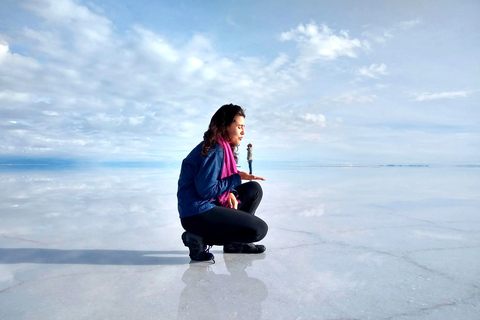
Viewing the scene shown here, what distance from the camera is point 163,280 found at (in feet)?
6.66

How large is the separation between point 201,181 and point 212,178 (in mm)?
75

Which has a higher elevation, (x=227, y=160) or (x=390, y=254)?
(x=227, y=160)

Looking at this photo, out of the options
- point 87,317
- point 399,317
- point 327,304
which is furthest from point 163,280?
point 399,317

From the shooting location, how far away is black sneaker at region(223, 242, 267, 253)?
102 inches

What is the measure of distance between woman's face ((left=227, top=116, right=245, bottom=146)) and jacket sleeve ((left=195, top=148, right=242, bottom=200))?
7.9 inches

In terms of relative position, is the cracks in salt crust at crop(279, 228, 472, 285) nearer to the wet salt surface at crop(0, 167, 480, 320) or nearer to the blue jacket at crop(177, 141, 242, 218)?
the wet salt surface at crop(0, 167, 480, 320)

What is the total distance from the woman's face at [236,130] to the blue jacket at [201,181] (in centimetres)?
19

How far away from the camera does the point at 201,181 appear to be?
2162 mm

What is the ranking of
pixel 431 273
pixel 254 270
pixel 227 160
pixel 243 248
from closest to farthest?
pixel 431 273, pixel 254 270, pixel 227 160, pixel 243 248

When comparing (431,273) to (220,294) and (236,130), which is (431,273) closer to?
(220,294)

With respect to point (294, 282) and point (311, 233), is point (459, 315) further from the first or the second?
point (311, 233)

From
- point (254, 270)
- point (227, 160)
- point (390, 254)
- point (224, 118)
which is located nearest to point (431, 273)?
point (390, 254)

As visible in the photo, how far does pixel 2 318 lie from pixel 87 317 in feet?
1.36

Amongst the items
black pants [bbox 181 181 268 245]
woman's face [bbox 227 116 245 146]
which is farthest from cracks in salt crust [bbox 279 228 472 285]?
woman's face [bbox 227 116 245 146]
